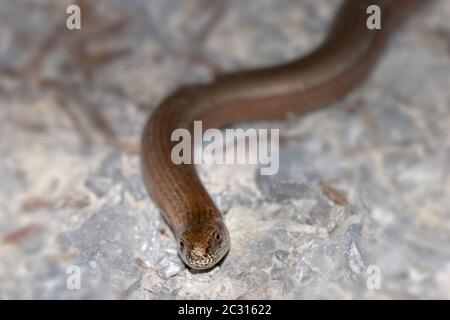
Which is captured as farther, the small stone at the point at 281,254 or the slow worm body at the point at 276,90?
the slow worm body at the point at 276,90

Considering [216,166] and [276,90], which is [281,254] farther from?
[276,90]

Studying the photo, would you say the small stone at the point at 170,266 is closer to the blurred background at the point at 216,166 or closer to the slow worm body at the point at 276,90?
the blurred background at the point at 216,166

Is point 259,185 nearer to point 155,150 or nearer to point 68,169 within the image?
point 155,150

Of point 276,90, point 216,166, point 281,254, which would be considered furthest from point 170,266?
point 276,90

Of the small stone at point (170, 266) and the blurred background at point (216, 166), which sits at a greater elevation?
the blurred background at point (216, 166)

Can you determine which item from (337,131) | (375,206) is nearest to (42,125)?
(337,131)

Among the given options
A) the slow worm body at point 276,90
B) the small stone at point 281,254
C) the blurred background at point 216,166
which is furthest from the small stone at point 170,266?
the small stone at point 281,254

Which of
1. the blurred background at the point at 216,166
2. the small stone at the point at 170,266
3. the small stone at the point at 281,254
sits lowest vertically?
the small stone at the point at 170,266
